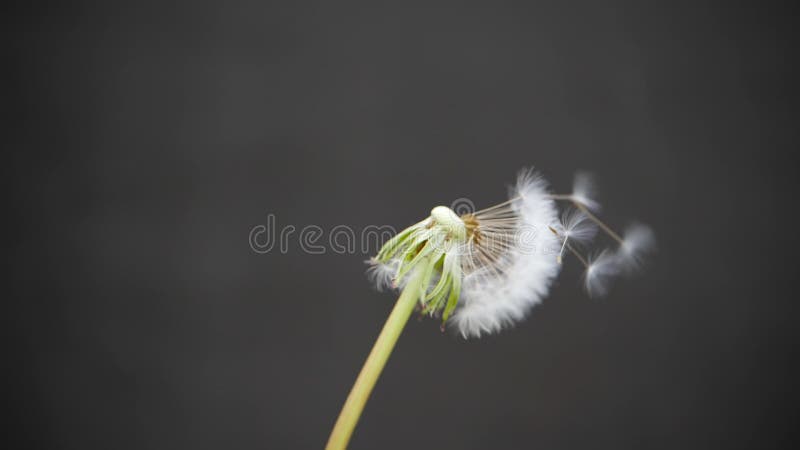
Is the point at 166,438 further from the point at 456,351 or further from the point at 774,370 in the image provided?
the point at 774,370

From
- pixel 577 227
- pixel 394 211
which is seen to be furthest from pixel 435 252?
pixel 394 211

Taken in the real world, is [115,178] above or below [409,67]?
below

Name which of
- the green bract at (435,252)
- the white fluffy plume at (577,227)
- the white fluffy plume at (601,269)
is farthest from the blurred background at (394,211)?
the green bract at (435,252)

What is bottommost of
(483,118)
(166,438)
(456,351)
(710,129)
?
(166,438)

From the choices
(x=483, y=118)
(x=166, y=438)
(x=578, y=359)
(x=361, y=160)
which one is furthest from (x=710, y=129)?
(x=166, y=438)

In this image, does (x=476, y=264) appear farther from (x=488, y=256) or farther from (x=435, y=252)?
(x=435, y=252)

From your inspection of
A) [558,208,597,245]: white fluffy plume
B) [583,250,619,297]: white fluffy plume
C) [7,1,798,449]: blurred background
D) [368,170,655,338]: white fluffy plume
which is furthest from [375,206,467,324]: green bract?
[7,1,798,449]: blurred background

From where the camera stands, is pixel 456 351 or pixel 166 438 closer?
pixel 166 438
